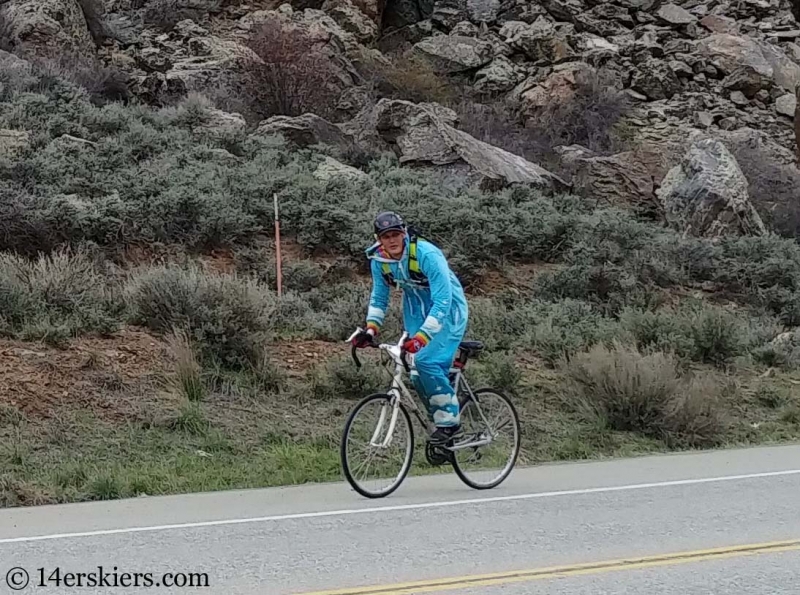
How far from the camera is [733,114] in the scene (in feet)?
109

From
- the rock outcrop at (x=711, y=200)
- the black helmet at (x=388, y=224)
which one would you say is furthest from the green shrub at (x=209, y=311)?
the rock outcrop at (x=711, y=200)

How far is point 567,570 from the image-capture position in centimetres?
614

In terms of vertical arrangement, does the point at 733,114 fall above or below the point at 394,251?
below

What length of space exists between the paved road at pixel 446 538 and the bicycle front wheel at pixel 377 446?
187mm

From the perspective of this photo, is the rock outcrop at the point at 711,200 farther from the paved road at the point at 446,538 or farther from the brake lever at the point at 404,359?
the brake lever at the point at 404,359

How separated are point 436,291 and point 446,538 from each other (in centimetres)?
204

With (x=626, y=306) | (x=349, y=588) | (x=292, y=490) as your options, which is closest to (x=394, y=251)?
(x=292, y=490)

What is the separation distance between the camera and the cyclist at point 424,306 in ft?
27.0

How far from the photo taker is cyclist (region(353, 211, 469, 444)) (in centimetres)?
822

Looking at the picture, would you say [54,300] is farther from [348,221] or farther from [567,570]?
[567,570]

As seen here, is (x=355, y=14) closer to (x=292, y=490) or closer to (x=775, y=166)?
(x=775, y=166)

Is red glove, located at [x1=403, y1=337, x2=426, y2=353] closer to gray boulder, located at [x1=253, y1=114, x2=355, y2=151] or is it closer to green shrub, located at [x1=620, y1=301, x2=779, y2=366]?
green shrub, located at [x1=620, y1=301, x2=779, y2=366]

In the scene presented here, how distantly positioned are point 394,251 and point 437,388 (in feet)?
3.77

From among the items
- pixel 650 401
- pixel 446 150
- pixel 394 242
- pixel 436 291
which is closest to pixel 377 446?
pixel 436 291
